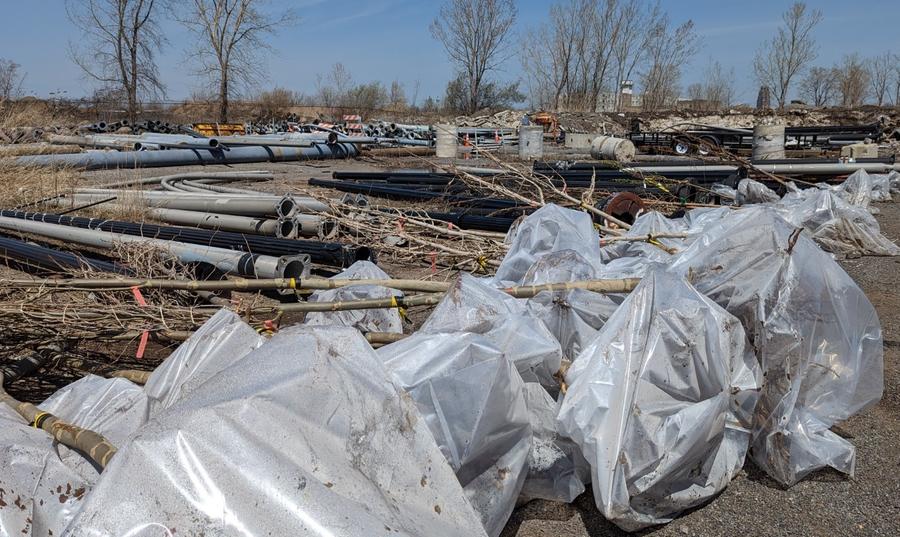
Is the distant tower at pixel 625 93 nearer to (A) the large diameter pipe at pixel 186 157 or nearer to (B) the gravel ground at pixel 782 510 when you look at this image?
(A) the large diameter pipe at pixel 186 157

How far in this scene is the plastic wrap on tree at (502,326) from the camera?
2416 mm

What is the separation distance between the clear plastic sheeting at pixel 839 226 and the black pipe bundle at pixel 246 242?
4269 millimetres

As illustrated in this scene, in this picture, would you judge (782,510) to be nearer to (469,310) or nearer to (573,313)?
(573,313)

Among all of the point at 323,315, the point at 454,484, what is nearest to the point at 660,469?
the point at 454,484

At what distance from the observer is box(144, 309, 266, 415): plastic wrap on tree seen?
2.21 meters

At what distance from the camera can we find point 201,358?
226 cm

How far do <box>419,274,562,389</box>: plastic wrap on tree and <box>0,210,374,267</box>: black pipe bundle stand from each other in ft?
7.76

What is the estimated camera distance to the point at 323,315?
3244 mm

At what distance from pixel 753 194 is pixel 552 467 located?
6.81 metres

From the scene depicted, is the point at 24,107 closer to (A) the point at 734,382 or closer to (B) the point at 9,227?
(B) the point at 9,227

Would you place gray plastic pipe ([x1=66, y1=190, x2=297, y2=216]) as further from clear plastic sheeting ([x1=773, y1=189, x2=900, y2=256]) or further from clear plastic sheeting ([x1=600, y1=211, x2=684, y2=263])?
clear plastic sheeting ([x1=773, y1=189, x2=900, y2=256])

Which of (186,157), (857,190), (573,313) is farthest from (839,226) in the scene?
(186,157)

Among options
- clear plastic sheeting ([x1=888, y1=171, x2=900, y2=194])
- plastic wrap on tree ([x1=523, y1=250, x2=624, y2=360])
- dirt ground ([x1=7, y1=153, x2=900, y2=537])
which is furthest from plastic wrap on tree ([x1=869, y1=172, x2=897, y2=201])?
plastic wrap on tree ([x1=523, y1=250, x2=624, y2=360])

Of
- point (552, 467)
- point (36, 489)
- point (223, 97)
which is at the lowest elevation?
point (552, 467)
